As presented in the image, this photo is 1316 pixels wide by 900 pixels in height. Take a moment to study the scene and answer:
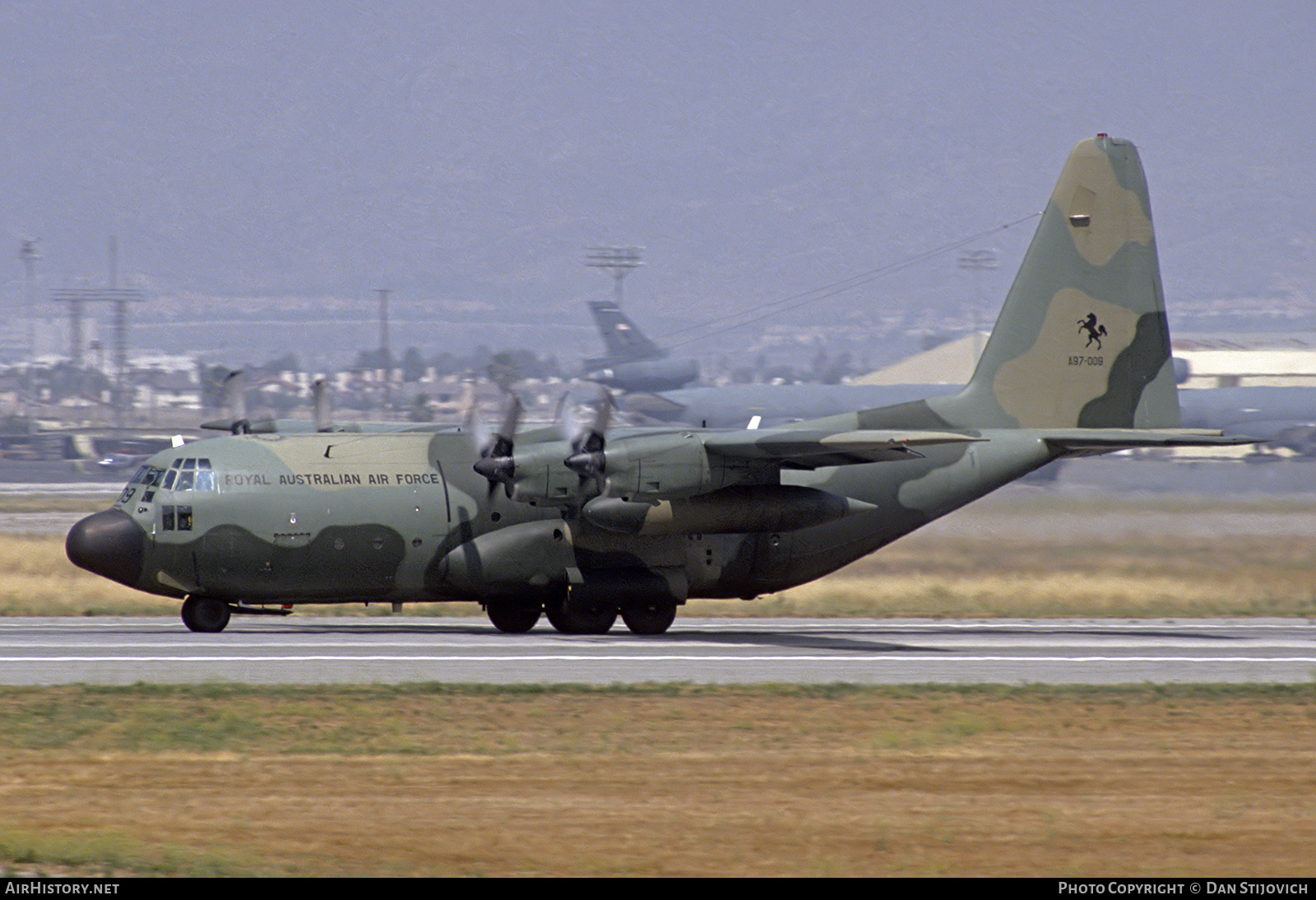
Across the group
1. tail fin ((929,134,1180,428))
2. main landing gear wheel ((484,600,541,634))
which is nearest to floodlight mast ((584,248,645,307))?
tail fin ((929,134,1180,428))

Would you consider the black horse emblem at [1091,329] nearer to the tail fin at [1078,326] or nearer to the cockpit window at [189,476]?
the tail fin at [1078,326]

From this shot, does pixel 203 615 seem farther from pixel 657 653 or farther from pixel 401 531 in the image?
pixel 657 653

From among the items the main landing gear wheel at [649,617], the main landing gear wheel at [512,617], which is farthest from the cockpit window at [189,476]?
the main landing gear wheel at [649,617]

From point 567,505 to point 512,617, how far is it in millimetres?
2829

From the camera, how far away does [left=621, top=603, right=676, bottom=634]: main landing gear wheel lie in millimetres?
26781

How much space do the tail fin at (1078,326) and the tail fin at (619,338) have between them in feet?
286

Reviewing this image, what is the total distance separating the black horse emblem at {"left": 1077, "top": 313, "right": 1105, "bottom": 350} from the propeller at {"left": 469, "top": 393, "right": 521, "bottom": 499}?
10504 mm

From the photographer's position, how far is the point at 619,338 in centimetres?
11794

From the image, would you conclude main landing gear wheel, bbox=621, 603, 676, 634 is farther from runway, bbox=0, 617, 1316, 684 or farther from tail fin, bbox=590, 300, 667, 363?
tail fin, bbox=590, 300, 667, 363

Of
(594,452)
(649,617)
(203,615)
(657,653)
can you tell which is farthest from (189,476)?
(657,653)

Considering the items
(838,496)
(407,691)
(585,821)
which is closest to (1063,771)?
(585,821)

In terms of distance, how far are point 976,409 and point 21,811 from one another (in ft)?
64.6

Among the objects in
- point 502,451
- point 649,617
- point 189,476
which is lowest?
point 649,617

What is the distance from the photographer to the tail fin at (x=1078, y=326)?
2912 cm
